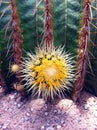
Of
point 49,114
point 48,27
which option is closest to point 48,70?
Answer: point 48,27

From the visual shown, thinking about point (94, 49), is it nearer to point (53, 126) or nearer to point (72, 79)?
point (72, 79)

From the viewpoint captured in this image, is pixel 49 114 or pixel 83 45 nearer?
pixel 83 45

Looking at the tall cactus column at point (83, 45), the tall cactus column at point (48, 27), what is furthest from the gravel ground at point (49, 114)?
the tall cactus column at point (48, 27)

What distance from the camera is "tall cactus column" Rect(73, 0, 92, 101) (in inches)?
59.3

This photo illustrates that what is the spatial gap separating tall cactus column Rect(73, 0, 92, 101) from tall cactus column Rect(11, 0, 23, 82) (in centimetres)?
32

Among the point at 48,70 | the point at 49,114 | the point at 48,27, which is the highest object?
the point at 48,27

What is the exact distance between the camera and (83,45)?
5.27 feet

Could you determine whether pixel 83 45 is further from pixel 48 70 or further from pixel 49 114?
pixel 49 114

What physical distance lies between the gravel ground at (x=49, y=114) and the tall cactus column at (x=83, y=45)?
0.12 m

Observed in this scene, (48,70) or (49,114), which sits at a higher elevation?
(48,70)

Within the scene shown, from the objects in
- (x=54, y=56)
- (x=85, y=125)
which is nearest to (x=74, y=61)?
(x=54, y=56)

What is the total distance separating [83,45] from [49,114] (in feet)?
1.40

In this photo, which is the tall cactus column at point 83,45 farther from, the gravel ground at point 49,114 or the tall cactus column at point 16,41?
the tall cactus column at point 16,41

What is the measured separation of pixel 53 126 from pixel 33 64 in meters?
0.36
